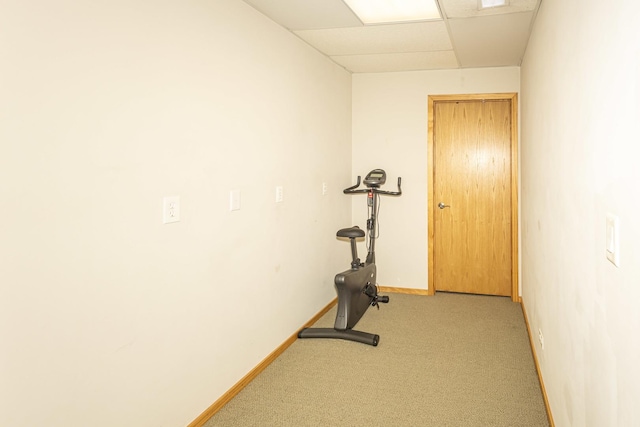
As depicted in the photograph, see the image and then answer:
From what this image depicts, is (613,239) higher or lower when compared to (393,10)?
lower

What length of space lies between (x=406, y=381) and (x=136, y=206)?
1979 mm

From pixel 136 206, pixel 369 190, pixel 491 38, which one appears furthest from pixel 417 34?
pixel 136 206

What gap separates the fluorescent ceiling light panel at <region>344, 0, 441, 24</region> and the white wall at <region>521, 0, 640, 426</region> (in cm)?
86

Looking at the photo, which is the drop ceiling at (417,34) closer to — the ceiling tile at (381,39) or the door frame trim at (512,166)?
the ceiling tile at (381,39)

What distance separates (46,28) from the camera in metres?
1.62

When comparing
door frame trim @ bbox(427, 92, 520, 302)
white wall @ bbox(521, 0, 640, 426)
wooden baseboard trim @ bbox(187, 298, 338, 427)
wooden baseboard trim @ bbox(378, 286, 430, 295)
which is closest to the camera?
white wall @ bbox(521, 0, 640, 426)

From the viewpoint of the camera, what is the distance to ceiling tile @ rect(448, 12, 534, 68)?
3.36 meters

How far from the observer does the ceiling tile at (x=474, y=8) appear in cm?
298

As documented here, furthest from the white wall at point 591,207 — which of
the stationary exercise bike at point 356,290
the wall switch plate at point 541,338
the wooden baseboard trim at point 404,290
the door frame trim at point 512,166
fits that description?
the wooden baseboard trim at point 404,290

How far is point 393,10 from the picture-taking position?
3.30m

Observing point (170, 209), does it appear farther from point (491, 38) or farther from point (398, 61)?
point (398, 61)

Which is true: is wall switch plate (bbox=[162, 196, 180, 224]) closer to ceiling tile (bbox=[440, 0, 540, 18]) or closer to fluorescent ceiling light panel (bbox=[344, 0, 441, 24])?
fluorescent ceiling light panel (bbox=[344, 0, 441, 24])

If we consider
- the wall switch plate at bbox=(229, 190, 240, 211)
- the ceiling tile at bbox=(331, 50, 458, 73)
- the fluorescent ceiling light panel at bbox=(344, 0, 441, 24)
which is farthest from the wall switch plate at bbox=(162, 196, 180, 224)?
the ceiling tile at bbox=(331, 50, 458, 73)

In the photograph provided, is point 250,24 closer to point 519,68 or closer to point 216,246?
point 216,246
